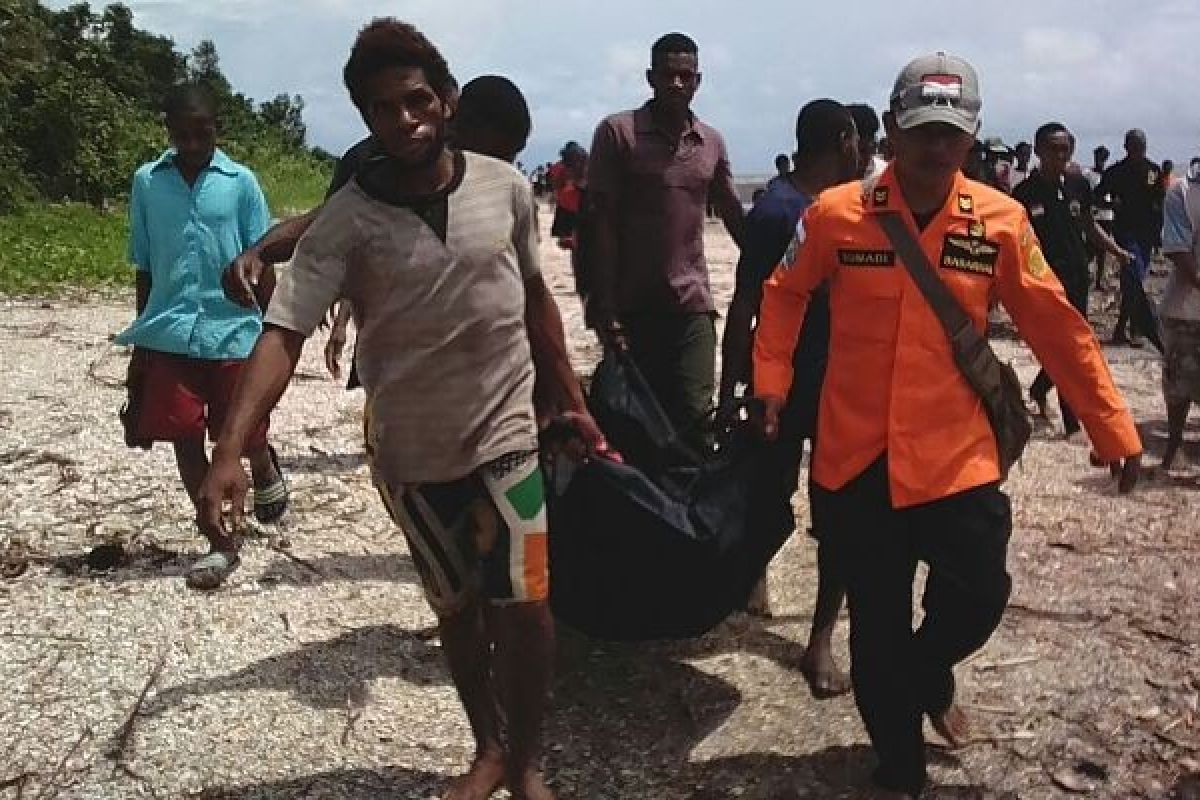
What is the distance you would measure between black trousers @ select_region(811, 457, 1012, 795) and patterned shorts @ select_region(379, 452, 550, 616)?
77 cm

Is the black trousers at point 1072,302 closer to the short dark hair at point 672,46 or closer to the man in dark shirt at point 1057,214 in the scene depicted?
the man in dark shirt at point 1057,214

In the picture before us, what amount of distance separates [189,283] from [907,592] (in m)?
2.95

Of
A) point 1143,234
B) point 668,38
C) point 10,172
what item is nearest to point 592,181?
point 668,38

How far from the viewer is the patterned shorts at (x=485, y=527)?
2.88 m

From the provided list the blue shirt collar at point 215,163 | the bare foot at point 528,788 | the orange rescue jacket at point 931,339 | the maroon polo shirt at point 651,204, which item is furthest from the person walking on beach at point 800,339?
the blue shirt collar at point 215,163

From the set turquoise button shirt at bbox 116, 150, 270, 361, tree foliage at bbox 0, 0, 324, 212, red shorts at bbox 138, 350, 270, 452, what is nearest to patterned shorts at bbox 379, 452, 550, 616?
red shorts at bbox 138, 350, 270, 452

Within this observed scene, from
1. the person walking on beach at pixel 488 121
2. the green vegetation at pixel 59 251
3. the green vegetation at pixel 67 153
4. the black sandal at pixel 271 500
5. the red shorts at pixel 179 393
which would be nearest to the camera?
the person walking on beach at pixel 488 121

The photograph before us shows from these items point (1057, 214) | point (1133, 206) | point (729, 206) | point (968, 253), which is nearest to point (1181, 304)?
point (1057, 214)

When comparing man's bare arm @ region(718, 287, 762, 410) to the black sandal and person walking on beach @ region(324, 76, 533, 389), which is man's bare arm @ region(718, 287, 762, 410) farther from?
the black sandal

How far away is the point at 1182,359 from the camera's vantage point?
6277 mm

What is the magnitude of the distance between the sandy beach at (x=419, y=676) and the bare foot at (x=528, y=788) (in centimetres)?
21

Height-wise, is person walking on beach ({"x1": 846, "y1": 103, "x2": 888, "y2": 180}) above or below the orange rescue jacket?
above

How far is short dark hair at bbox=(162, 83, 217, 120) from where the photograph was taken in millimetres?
4547

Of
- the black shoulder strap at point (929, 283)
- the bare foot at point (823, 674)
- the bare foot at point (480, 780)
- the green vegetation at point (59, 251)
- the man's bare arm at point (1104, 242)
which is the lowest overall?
the bare foot at point (480, 780)
